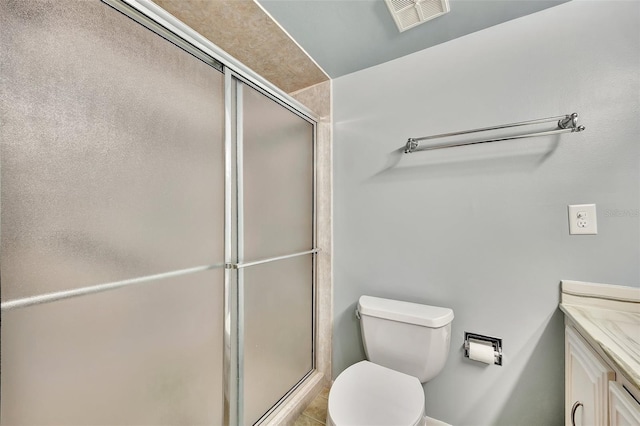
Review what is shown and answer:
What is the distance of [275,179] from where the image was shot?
135cm

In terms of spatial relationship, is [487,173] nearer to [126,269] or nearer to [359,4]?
[359,4]

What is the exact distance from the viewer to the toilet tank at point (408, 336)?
1211mm

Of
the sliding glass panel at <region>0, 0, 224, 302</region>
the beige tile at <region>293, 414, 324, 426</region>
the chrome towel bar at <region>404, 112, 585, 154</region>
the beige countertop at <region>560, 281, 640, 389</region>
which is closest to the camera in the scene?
the sliding glass panel at <region>0, 0, 224, 302</region>

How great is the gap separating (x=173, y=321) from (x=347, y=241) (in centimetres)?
107

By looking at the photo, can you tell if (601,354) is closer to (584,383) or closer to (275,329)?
(584,383)

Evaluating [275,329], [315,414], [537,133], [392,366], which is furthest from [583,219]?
[315,414]

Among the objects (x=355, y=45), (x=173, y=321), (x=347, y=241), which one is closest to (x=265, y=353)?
(x=173, y=321)

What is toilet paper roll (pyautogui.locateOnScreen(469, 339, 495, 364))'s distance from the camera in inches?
47.2

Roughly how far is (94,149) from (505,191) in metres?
1.65

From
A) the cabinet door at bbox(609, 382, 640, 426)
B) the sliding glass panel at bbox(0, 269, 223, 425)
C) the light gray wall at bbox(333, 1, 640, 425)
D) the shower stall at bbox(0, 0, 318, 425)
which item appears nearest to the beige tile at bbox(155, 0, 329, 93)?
the shower stall at bbox(0, 0, 318, 425)

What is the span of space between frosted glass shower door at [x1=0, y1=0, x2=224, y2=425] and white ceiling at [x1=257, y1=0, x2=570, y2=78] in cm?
56

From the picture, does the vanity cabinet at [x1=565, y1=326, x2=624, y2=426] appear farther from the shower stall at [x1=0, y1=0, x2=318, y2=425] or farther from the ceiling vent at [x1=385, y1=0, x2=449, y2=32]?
the ceiling vent at [x1=385, y1=0, x2=449, y2=32]

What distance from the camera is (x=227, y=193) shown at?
→ 106cm

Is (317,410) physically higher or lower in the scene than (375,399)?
lower
